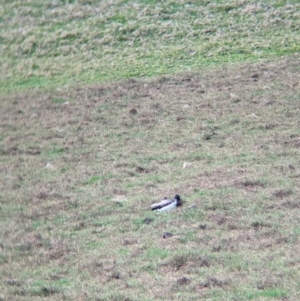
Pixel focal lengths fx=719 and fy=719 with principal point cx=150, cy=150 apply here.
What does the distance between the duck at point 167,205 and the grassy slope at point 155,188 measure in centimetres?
17

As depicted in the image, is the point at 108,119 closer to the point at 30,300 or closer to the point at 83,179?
the point at 83,179

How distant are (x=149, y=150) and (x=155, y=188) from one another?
2.48 meters

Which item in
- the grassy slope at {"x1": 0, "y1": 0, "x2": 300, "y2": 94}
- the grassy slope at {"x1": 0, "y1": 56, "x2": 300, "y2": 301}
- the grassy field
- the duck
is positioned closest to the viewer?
the grassy slope at {"x1": 0, "y1": 56, "x2": 300, "y2": 301}

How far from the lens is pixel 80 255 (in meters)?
9.70

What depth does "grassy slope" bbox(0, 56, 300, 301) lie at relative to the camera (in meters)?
8.65

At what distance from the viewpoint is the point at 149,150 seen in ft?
48.3

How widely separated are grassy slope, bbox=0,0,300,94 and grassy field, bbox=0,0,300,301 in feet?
0.25

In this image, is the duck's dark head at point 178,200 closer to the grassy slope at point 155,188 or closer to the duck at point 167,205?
the duck at point 167,205

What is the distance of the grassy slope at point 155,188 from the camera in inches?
340

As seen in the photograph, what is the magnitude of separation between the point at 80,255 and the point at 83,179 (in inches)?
149

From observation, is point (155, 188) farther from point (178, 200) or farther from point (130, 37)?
point (130, 37)

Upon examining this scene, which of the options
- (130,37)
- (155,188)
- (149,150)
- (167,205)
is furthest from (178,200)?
(130,37)

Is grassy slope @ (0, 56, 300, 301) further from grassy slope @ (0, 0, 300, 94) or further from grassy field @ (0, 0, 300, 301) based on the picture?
grassy slope @ (0, 0, 300, 94)

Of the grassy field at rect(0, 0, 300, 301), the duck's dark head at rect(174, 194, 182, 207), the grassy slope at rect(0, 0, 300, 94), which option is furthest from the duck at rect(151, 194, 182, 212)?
the grassy slope at rect(0, 0, 300, 94)
